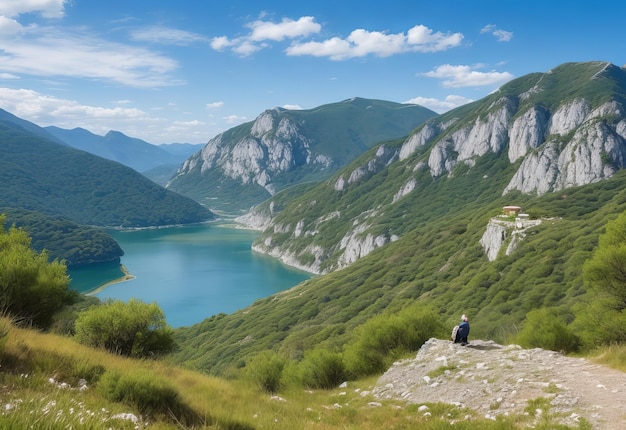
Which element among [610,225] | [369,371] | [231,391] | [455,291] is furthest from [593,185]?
[231,391]

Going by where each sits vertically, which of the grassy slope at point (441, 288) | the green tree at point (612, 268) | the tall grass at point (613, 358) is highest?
the green tree at point (612, 268)

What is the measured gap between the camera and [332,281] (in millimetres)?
150500

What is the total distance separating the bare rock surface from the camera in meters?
12.4

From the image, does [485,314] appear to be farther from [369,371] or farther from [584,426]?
[584,426]

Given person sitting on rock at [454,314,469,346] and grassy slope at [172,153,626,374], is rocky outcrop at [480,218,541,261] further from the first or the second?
person sitting on rock at [454,314,469,346]

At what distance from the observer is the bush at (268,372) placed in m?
24.6

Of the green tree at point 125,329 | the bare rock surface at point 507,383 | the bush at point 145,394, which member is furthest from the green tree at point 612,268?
the green tree at point 125,329

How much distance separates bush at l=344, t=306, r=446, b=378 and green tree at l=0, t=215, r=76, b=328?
16985mm

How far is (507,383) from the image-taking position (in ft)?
50.1

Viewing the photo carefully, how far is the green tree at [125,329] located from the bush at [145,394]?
9670 millimetres

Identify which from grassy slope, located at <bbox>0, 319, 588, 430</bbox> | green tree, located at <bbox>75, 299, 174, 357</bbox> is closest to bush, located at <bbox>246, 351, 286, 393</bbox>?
green tree, located at <bbox>75, 299, 174, 357</bbox>

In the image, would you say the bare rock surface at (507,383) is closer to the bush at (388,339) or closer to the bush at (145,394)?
the bush at (388,339)

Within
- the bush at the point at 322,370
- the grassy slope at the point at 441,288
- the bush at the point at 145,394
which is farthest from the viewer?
the grassy slope at the point at 441,288

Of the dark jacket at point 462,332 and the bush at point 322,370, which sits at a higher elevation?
the dark jacket at point 462,332
